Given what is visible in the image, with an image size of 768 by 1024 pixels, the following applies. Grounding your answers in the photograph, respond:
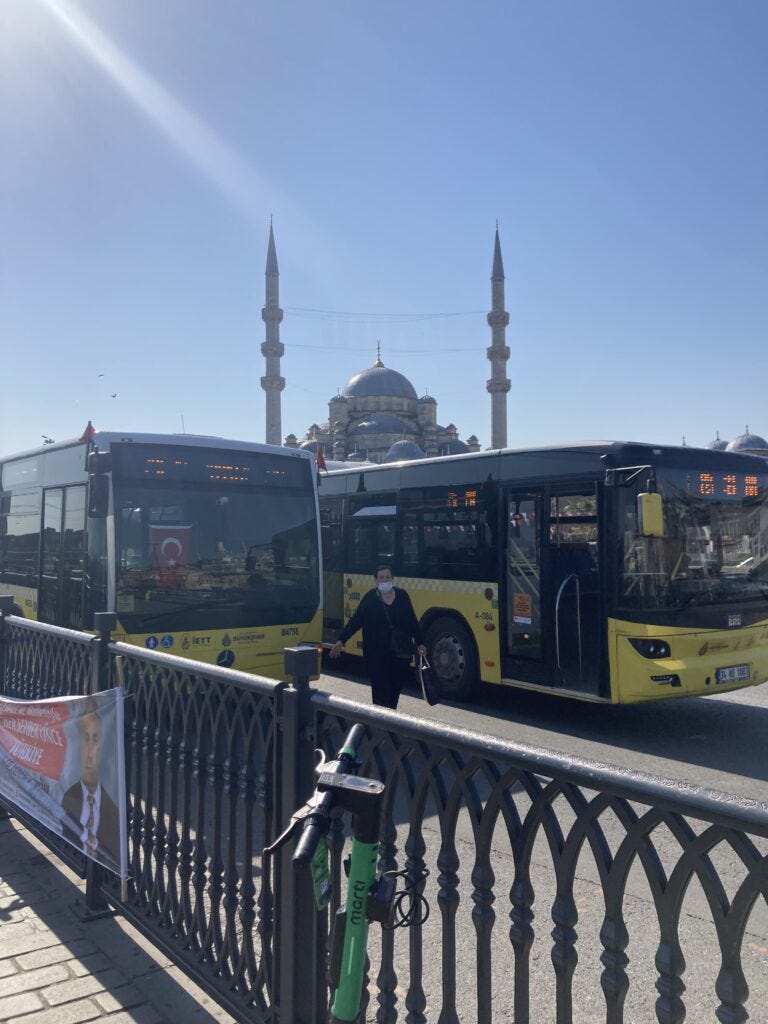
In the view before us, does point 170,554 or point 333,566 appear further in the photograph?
point 333,566

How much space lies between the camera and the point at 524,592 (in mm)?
8930

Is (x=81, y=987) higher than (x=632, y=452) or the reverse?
the reverse

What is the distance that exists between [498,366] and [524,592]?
172 feet

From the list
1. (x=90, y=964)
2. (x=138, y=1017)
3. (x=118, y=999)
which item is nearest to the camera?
(x=138, y=1017)

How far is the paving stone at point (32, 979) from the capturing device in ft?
10.5

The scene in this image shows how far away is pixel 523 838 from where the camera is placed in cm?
199

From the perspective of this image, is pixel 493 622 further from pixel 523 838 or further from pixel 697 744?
pixel 523 838

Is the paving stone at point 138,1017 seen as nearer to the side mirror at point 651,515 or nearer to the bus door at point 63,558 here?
the bus door at point 63,558

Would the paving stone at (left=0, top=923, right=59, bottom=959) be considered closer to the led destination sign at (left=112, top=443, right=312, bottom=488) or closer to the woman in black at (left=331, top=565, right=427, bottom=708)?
the woman in black at (left=331, top=565, right=427, bottom=708)

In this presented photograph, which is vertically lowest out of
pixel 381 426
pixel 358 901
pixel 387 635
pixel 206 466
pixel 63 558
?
pixel 358 901

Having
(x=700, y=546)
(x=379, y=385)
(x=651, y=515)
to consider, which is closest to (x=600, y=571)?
(x=651, y=515)

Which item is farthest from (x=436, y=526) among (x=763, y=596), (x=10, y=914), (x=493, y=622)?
(x=10, y=914)

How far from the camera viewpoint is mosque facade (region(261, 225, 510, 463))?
197 ft

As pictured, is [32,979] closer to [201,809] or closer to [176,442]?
[201,809]
